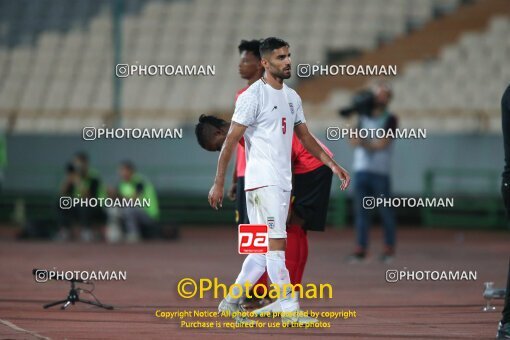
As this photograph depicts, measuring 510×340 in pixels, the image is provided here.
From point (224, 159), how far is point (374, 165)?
731 cm

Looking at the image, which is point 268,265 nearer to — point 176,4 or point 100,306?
point 100,306

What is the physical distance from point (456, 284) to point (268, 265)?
4407 millimetres

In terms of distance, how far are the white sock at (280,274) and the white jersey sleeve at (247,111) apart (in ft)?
2.97

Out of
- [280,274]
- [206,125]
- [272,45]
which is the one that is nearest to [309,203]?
[206,125]

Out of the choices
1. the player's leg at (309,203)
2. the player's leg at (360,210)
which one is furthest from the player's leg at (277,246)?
the player's leg at (360,210)

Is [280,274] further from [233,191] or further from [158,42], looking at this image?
[158,42]

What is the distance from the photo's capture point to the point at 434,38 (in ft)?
94.6

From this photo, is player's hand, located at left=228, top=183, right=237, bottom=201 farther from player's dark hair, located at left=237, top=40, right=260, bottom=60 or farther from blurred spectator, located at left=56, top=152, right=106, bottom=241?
blurred spectator, located at left=56, top=152, right=106, bottom=241

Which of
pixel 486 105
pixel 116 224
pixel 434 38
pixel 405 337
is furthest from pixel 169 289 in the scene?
pixel 434 38

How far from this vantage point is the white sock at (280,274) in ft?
29.3

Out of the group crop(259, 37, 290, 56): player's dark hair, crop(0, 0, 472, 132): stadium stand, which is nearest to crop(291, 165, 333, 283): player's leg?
crop(259, 37, 290, 56): player's dark hair

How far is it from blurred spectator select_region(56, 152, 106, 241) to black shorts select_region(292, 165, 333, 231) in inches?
475

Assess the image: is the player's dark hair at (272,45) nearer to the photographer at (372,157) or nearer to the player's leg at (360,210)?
the photographer at (372,157)

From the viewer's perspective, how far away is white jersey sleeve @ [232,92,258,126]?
8.90 meters
